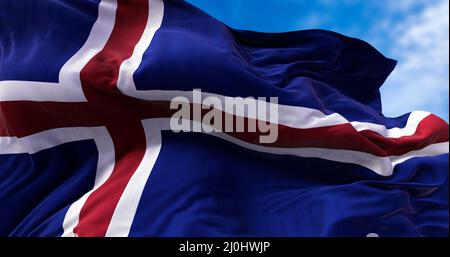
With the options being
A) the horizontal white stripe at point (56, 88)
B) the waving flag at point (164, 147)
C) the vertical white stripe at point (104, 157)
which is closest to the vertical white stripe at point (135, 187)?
the waving flag at point (164, 147)

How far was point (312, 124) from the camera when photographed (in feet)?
5.47

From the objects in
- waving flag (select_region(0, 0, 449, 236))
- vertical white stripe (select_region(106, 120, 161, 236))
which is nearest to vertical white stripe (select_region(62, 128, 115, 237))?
waving flag (select_region(0, 0, 449, 236))

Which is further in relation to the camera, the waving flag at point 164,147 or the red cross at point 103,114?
the red cross at point 103,114

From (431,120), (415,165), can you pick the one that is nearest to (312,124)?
(415,165)

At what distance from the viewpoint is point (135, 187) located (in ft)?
5.10

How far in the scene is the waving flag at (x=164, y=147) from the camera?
151 cm


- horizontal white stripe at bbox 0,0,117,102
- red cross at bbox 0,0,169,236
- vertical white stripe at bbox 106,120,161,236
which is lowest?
vertical white stripe at bbox 106,120,161,236

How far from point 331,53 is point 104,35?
2.91 feet

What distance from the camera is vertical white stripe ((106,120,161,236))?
1441 mm

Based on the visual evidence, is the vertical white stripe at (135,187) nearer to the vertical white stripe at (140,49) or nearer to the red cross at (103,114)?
the red cross at (103,114)

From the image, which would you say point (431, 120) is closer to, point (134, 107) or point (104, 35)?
point (134, 107)

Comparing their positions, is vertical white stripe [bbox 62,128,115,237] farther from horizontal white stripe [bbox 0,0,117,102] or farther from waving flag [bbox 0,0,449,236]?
horizontal white stripe [bbox 0,0,117,102]

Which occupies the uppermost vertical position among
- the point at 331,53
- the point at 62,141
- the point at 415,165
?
the point at 331,53

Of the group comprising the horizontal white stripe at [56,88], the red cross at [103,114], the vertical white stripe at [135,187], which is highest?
the horizontal white stripe at [56,88]
